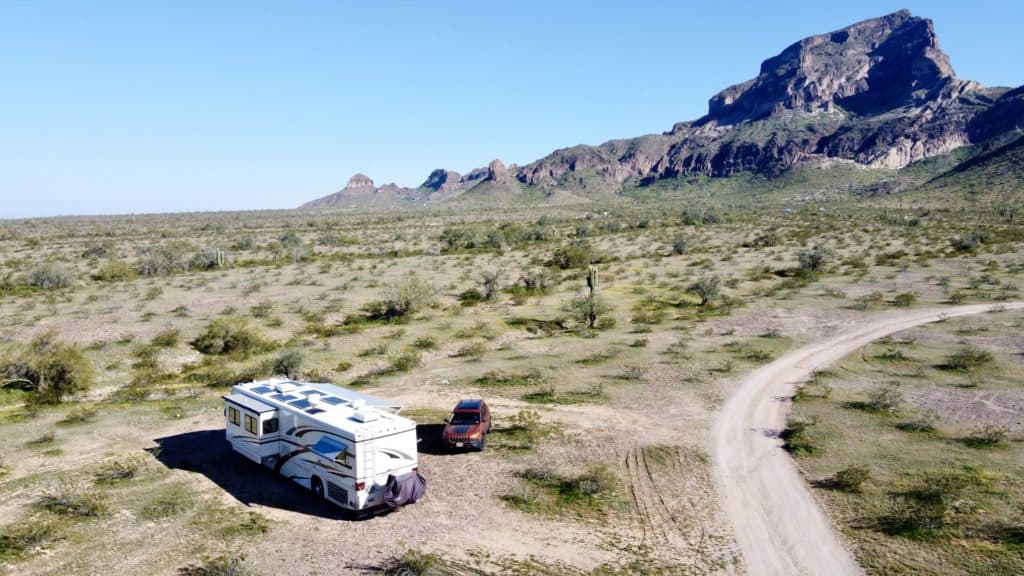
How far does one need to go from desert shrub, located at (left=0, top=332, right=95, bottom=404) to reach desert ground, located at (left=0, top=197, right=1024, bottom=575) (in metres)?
0.11

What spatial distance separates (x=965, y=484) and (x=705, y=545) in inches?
327

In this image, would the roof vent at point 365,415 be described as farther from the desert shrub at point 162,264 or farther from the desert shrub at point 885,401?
the desert shrub at point 162,264

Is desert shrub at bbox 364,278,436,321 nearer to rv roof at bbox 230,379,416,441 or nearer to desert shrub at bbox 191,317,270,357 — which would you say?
desert shrub at bbox 191,317,270,357

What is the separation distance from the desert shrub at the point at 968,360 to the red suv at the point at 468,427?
22.5 meters

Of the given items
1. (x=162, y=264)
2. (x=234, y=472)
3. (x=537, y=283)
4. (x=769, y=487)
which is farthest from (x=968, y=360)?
(x=162, y=264)

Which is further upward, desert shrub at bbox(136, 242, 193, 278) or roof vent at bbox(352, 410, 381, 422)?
desert shrub at bbox(136, 242, 193, 278)

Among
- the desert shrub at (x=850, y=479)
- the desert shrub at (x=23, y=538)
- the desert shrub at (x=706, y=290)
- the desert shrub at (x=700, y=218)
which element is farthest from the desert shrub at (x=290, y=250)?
the desert shrub at (x=700, y=218)

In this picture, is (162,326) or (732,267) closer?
(162,326)

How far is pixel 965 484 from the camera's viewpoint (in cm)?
1706

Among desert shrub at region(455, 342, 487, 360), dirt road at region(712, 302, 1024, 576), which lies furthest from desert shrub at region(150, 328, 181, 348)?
dirt road at region(712, 302, 1024, 576)

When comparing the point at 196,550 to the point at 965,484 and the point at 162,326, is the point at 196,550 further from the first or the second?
the point at 162,326

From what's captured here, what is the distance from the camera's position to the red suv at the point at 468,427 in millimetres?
20500

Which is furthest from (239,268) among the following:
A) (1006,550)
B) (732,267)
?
(1006,550)

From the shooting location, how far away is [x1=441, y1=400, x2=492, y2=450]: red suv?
2050 cm
